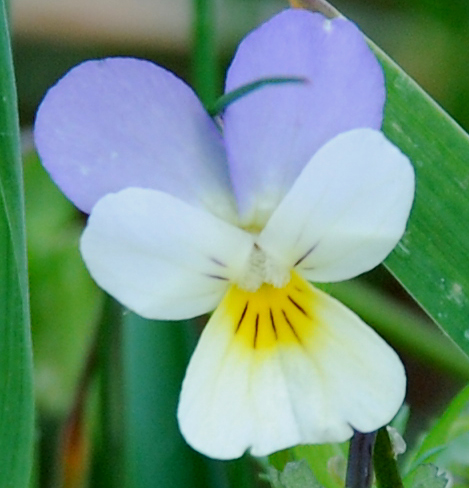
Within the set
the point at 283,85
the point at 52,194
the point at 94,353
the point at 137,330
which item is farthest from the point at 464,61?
the point at 283,85

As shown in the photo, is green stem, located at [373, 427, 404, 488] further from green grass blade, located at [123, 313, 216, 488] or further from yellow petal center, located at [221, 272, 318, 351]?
green grass blade, located at [123, 313, 216, 488]

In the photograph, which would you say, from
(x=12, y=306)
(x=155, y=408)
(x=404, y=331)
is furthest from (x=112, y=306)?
(x=404, y=331)

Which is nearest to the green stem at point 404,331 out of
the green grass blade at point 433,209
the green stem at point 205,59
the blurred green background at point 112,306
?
the blurred green background at point 112,306

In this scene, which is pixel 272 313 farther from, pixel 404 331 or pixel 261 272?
pixel 404 331

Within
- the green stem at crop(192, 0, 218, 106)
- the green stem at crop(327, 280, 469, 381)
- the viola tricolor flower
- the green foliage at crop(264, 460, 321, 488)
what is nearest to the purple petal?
the viola tricolor flower

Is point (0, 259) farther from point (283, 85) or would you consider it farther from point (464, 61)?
point (464, 61)

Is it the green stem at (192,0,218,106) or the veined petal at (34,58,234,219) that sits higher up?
the veined petal at (34,58,234,219)
